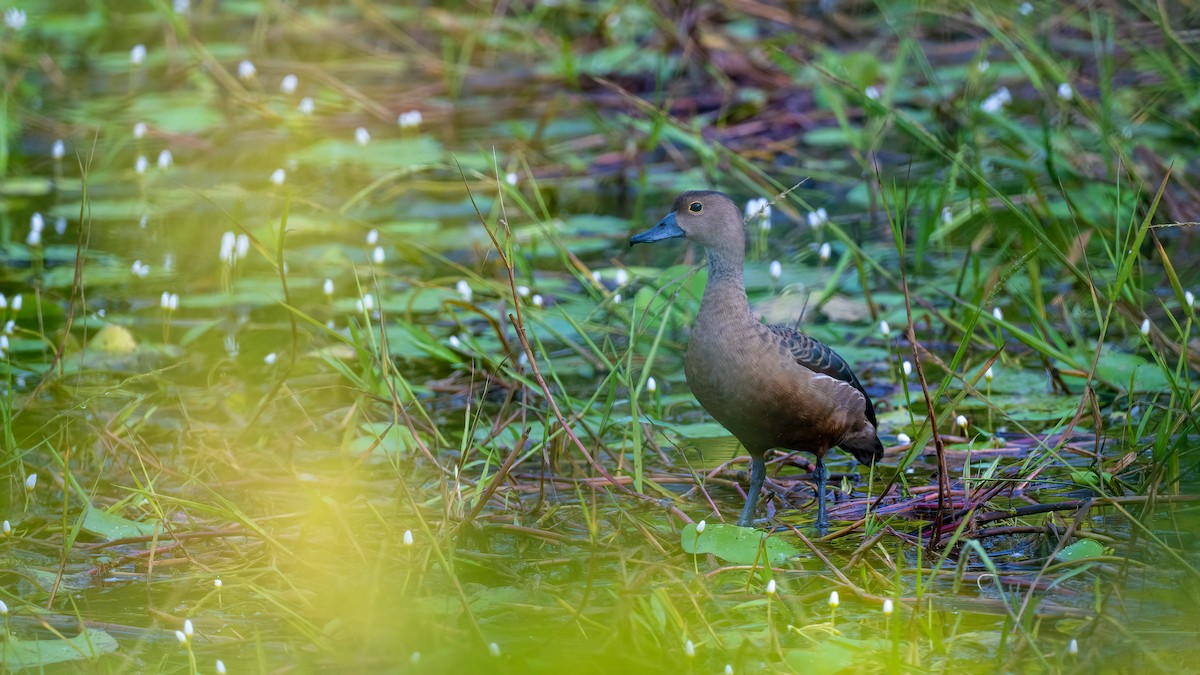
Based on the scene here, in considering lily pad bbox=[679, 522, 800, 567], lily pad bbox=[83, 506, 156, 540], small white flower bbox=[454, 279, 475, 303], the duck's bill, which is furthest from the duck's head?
lily pad bbox=[83, 506, 156, 540]

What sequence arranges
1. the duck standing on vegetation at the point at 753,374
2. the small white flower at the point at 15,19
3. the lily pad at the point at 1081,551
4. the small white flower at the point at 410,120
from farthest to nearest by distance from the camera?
the small white flower at the point at 15,19, the small white flower at the point at 410,120, the duck standing on vegetation at the point at 753,374, the lily pad at the point at 1081,551

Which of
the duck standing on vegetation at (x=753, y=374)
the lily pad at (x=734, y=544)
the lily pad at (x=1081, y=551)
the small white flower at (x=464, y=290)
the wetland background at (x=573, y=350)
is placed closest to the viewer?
the wetland background at (x=573, y=350)

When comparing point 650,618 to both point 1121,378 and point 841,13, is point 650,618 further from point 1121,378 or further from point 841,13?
point 841,13

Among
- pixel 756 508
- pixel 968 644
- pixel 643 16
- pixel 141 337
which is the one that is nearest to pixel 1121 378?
pixel 756 508

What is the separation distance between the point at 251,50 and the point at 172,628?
23.6 ft

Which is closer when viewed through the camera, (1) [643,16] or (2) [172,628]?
(2) [172,628]

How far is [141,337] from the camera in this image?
579 cm

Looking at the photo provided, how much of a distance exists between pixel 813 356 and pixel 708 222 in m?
0.53

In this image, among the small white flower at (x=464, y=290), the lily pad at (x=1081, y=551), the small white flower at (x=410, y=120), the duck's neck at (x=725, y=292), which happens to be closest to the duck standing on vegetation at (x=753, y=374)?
the duck's neck at (x=725, y=292)

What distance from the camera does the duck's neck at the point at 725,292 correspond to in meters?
4.07

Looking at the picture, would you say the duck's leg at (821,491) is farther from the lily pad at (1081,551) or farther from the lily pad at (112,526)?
the lily pad at (112,526)

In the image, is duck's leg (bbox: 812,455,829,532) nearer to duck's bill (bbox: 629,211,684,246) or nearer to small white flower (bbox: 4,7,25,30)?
duck's bill (bbox: 629,211,684,246)

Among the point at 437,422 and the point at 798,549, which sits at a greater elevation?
the point at 798,549

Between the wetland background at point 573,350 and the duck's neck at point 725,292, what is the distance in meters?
0.19
